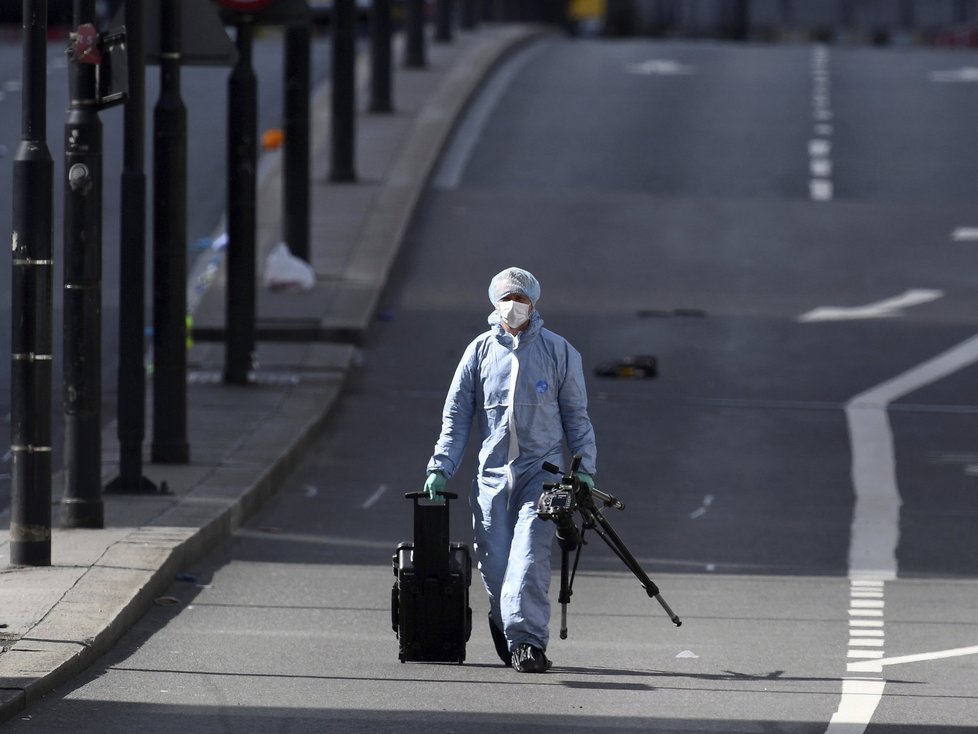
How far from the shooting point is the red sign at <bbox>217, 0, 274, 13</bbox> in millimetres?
17562

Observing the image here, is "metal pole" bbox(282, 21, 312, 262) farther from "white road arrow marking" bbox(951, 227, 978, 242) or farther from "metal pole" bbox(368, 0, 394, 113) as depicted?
"metal pole" bbox(368, 0, 394, 113)

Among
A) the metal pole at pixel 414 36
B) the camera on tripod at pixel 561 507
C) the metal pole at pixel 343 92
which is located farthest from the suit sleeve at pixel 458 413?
the metal pole at pixel 414 36

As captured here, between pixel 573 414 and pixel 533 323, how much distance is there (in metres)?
0.45

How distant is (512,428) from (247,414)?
25.2 ft

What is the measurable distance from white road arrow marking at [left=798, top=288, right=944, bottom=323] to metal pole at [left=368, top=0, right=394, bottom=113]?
10.5 meters

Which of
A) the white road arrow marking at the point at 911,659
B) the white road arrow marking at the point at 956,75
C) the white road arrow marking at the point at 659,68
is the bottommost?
the white road arrow marking at the point at 659,68

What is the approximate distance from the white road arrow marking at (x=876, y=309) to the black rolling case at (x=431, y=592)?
1231cm

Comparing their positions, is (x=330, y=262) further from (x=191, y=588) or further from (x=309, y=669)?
(x=309, y=669)

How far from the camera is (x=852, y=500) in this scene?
14703 millimetres

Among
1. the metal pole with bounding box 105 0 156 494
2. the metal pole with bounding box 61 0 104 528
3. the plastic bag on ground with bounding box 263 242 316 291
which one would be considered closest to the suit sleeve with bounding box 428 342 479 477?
the metal pole with bounding box 61 0 104 528

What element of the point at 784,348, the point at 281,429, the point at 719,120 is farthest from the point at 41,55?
the point at 719,120

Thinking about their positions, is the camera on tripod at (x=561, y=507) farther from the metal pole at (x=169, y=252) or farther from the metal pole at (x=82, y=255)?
the metal pole at (x=169, y=252)

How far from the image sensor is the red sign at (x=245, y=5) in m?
17.6

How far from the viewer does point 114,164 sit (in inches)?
1101
